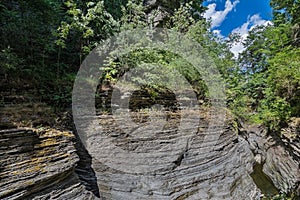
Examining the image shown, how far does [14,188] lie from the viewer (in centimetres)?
247

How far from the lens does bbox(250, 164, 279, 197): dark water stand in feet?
30.5

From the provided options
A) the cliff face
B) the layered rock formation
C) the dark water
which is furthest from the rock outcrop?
the cliff face

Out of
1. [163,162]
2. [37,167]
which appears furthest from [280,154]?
[37,167]

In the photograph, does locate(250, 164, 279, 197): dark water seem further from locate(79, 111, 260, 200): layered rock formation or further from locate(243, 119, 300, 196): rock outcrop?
locate(79, 111, 260, 200): layered rock formation

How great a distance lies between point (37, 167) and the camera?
2.84 metres

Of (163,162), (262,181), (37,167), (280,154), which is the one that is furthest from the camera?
(262,181)

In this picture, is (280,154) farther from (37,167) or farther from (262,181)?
(37,167)

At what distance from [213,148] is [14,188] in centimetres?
427

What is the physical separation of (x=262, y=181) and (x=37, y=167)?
34.4 ft

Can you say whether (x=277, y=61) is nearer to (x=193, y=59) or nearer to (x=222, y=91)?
(x=222, y=91)

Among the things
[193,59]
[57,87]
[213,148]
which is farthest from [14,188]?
[193,59]

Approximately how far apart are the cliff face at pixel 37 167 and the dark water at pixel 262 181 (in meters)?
8.93

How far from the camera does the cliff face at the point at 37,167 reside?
101 inches

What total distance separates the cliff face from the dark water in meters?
8.93
